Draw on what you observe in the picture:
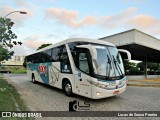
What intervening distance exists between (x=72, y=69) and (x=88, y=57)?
154 centimetres

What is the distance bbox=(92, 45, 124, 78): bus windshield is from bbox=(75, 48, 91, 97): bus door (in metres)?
0.44

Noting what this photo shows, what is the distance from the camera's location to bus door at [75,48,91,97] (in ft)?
27.2

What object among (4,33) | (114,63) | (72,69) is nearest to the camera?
(114,63)

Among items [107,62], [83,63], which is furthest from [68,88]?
[107,62]

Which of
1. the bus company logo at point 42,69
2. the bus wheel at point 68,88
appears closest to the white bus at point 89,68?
the bus wheel at point 68,88

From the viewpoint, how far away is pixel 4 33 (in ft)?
38.3

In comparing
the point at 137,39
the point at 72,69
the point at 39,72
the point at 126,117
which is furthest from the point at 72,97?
the point at 137,39

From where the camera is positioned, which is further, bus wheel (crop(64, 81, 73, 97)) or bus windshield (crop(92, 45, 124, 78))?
bus wheel (crop(64, 81, 73, 97))

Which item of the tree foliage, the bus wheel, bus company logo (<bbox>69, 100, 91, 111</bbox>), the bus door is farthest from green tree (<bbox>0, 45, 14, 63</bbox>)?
bus company logo (<bbox>69, 100, 91, 111</bbox>)

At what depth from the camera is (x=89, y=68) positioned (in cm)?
821

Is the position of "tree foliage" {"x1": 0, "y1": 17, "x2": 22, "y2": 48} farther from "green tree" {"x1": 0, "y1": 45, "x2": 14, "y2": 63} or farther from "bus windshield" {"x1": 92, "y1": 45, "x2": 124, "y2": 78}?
"bus windshield" {"x1": 92, "y1": 45, "x2": 124, "y2": 78}

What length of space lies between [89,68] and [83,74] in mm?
548

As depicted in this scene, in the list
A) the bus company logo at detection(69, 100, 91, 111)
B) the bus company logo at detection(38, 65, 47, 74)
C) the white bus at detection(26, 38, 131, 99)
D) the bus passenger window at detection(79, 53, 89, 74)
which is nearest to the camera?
the bus company logo at detection(69, 100, 91, 111)

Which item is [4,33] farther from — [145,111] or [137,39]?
[137,39]
